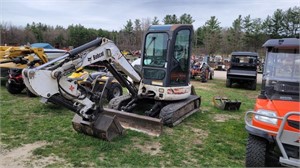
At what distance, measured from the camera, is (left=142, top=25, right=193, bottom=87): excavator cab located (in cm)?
637

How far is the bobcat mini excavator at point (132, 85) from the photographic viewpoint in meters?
4.55

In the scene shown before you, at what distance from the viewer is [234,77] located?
46.6 ft

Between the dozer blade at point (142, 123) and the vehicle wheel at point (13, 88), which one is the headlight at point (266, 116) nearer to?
the dozer blade at point (142, 123)

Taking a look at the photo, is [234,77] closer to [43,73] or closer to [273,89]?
[273,89]

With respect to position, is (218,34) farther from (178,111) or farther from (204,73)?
(178,111)

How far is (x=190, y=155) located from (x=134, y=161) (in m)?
1.01

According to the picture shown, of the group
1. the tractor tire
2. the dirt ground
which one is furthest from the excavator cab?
the tractor tire

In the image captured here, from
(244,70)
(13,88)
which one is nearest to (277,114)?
(13,88)

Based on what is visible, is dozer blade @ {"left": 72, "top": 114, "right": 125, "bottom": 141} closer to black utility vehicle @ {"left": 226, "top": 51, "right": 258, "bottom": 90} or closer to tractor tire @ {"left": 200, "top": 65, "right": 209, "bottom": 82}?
black utility vehicle @ {"left": 226, "top": 51, "right": 258, "bottom": 90}

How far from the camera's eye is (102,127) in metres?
4.99

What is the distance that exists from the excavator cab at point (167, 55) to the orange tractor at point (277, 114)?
2260mm

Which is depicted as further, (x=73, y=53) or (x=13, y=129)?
(x=13, y=129)

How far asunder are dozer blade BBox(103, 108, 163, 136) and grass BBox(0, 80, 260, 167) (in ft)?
0.59

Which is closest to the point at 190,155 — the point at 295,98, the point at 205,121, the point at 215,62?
the point at 295,98
